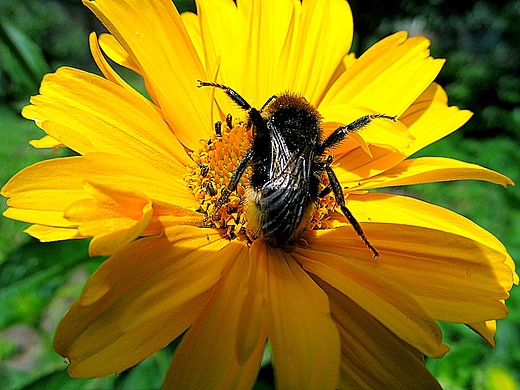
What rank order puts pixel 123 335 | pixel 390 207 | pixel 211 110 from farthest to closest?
pixel 211 110
pixel 390 207
pixel 123 335

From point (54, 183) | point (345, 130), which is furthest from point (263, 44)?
point (54, 183)

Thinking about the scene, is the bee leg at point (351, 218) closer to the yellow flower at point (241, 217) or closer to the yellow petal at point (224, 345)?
the yellow flower at point (241, 217)

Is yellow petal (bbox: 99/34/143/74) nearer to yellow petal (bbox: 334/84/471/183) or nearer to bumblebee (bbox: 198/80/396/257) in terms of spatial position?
bumblebee (bbox: 198/80/396/257)

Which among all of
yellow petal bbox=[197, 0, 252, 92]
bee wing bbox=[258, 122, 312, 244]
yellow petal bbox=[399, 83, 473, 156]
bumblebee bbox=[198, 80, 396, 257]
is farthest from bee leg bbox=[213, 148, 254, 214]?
yellow petal bbox=[399, 83, 473, 156]

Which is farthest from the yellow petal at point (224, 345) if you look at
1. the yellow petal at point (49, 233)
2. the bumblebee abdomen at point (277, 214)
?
the yellow petal at point (49, 233)

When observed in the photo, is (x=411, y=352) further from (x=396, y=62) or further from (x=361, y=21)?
(x=361, y=21)

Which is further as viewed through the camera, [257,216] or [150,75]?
[150,75]

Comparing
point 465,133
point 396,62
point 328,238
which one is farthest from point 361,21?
point 328,238
